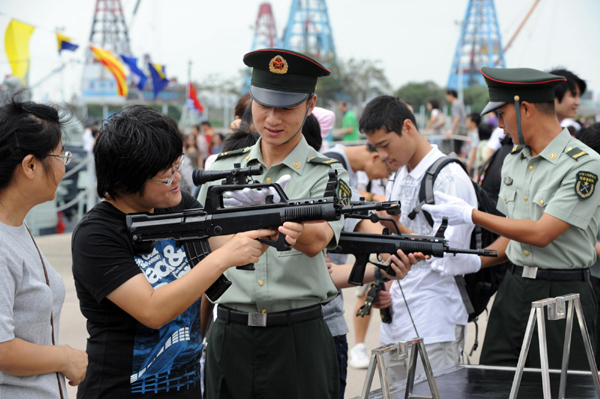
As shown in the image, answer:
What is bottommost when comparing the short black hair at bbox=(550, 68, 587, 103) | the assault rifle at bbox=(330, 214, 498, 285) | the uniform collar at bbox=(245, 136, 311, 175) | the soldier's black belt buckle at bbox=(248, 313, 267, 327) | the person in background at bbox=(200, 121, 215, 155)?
the person in background at bbox=(200, 121, 215, 155)

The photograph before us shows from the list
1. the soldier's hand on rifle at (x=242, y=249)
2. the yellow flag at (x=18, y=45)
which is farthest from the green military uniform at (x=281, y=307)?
the yellow flag at (x=18, y=45)

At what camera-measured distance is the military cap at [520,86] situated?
3.27m

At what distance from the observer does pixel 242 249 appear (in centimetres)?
205

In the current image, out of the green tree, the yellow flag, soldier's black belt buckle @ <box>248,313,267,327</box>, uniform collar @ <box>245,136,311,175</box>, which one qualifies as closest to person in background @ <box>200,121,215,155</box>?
the yellow flag

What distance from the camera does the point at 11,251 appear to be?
1.83 m

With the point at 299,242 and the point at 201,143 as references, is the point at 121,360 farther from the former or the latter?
the point at 201,143

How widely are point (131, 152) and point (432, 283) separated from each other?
201 centimetres

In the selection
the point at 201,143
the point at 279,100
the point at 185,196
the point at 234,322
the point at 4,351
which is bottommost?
the point at 201,143

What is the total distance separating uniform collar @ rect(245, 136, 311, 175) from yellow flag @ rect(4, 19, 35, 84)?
7404 mm

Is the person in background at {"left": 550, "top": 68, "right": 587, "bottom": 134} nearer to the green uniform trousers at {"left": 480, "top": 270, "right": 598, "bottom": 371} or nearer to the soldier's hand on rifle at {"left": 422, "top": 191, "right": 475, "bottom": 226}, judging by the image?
the green uniform trousers at {"left": 480, "top": 270, "right": 598, "bottom": 371}

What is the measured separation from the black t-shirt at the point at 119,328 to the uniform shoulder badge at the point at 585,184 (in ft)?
6.76

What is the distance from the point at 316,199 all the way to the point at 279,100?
523 millimetres

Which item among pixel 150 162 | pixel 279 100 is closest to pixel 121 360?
pixel 150 162

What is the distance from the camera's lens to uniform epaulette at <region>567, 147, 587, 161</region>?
10.5 feet
